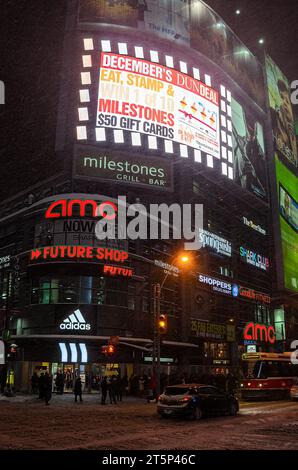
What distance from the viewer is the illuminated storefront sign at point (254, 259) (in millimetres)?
65812

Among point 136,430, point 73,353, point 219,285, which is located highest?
point 219,285

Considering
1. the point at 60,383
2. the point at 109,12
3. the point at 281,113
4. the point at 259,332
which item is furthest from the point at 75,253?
the point at 281,113

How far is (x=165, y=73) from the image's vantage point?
5397cm

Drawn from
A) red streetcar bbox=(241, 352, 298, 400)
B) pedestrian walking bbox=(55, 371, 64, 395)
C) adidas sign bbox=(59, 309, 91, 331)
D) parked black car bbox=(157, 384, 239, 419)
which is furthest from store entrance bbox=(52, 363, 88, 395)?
parked black car bbox=(157, 384, 239, 419)

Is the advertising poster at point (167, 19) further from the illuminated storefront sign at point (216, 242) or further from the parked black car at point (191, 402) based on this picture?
the parked black car at point (191, 402)

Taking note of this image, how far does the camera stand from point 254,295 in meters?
65.8

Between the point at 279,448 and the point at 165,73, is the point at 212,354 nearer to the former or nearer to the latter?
the point at 165,73

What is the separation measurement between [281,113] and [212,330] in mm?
46403

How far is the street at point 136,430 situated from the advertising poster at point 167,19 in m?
46.6

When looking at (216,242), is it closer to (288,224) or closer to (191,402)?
(288,224)

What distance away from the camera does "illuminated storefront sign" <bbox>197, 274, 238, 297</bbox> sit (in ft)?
172

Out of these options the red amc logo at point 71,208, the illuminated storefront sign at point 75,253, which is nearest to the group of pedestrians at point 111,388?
the illuminated storefront sign at point 75,253

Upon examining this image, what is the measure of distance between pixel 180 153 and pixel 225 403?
35797mm

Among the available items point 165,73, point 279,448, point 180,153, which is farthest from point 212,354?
point 279,448
